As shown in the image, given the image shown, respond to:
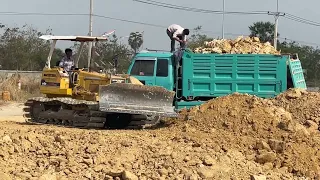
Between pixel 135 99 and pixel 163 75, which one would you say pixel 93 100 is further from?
pixel 163 75

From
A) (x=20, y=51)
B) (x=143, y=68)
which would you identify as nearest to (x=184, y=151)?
(x=143, y=68)

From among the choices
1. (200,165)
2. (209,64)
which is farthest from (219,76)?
(200,165)

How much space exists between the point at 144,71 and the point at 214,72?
6.52ft

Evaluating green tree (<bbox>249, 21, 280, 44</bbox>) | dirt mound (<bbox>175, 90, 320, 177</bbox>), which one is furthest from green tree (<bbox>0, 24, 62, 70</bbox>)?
dirt mound (<bbox>175, 90, 320, 177</bbox>)

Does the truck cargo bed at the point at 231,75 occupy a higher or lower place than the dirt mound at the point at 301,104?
higher

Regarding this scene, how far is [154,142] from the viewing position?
8.66 metres

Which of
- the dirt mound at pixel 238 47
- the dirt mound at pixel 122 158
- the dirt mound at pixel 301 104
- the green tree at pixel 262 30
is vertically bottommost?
the dirt mound at pixel 122 158

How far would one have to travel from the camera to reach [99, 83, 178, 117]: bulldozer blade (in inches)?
427

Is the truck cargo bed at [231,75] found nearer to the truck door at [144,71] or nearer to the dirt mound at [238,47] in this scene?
the dirt mound at [238,47]

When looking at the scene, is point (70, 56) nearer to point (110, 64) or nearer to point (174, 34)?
point (110, 64)

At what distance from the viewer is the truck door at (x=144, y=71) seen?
1424 cm

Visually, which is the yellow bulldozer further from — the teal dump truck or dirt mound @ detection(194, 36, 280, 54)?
dirt mound @ detection(194, 36, 280, 54)

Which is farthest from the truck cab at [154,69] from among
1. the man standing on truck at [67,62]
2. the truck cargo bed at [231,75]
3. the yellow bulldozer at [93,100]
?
the man standing on truck at [67,62]

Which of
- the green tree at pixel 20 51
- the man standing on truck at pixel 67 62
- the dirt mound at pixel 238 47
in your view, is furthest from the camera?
the green tree at pixel 20 51
